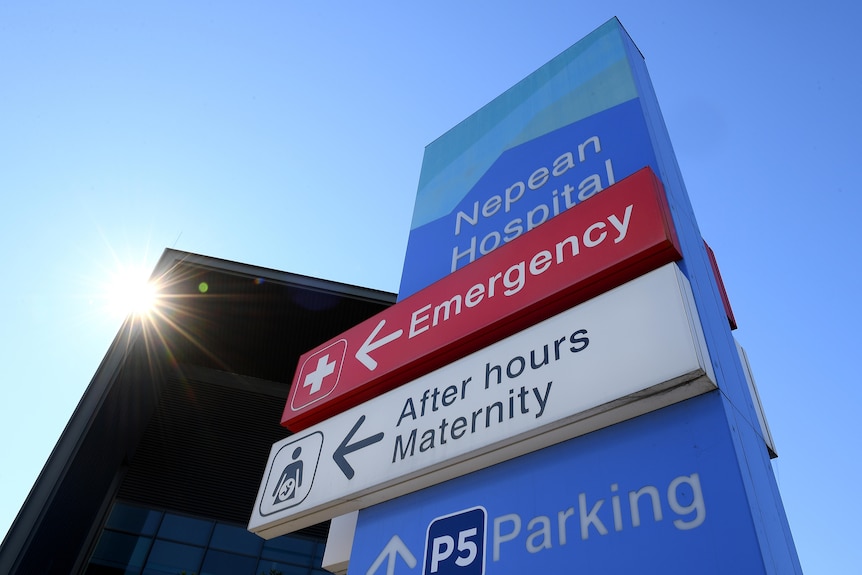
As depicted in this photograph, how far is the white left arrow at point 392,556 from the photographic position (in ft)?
14.8

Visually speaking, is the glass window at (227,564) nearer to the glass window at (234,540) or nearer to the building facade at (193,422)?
the building facade at (193,422)

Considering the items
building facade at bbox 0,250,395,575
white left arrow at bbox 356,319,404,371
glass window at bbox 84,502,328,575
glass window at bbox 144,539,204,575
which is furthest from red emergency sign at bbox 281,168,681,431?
glass window at bbox 144,539,204,575

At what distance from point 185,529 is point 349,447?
14965mm

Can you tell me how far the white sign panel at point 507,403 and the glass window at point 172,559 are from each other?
13777 millimetres

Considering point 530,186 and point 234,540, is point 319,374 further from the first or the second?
point 234,540

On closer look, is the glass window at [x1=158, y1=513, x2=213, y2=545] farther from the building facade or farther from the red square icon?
the red square icon

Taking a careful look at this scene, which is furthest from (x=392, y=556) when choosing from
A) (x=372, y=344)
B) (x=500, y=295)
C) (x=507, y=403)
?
(x=500, y=295)

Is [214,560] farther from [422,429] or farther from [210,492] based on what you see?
[422,429]

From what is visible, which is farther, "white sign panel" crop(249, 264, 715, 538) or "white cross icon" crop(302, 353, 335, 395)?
"white cross icon" crop(302, 353, 335, 395)

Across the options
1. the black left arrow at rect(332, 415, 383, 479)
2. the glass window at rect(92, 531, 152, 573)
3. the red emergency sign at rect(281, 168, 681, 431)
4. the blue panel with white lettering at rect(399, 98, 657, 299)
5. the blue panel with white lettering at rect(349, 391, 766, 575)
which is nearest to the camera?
the blue panel with white lettering at rect(349, 391, 766, 575)

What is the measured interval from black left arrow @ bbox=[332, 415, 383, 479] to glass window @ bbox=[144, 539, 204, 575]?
47.6 ft

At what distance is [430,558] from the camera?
14.3 ft

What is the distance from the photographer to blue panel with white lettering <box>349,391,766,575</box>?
3154 mm

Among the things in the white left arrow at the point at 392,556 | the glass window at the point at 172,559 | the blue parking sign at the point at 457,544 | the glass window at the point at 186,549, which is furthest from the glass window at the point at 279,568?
the blue parking sign at the point at 457,544
